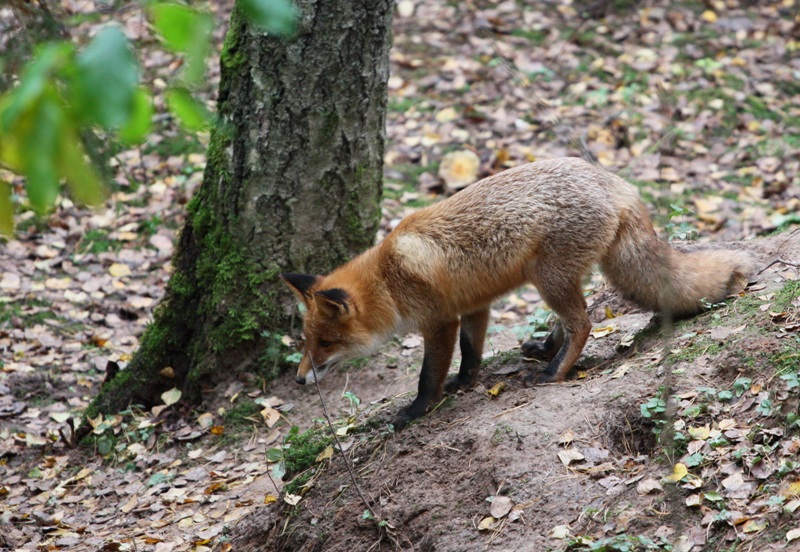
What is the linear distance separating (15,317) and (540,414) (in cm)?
595

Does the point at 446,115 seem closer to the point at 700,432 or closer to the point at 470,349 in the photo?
the point at 470,349

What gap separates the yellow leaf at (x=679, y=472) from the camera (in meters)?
3.85

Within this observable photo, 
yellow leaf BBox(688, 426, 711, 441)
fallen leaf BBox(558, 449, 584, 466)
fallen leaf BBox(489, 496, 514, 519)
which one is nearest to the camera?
yellow leaf BBox(688, 426, 711, 441)

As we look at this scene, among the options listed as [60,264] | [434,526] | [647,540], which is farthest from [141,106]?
[60,264]

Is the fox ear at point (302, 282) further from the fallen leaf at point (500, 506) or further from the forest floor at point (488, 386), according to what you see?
the fallen leaf at point (500, 506)

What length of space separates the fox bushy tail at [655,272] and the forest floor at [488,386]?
15cm

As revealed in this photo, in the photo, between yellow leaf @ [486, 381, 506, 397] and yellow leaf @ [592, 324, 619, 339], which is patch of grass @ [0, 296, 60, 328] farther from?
yellow leaf @ [592, 324, 619, 339]

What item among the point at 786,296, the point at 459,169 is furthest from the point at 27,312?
the point at 786,296

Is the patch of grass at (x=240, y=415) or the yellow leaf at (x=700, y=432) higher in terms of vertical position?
the yellow leaf at (x=700, y=432)

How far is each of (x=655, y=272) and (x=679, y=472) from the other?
5.29 feet

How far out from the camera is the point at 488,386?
557 centimetres

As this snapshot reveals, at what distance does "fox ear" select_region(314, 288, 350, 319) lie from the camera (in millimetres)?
5223

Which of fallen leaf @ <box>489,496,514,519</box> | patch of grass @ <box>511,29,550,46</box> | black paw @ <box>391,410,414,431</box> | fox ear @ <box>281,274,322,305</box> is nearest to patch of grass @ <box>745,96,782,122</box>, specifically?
patch of grass @ <box>511,29,550,46</box>

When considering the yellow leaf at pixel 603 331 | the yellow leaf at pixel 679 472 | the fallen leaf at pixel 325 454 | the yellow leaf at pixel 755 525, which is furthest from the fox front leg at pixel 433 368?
the yellow leaf at pixel 755 525
